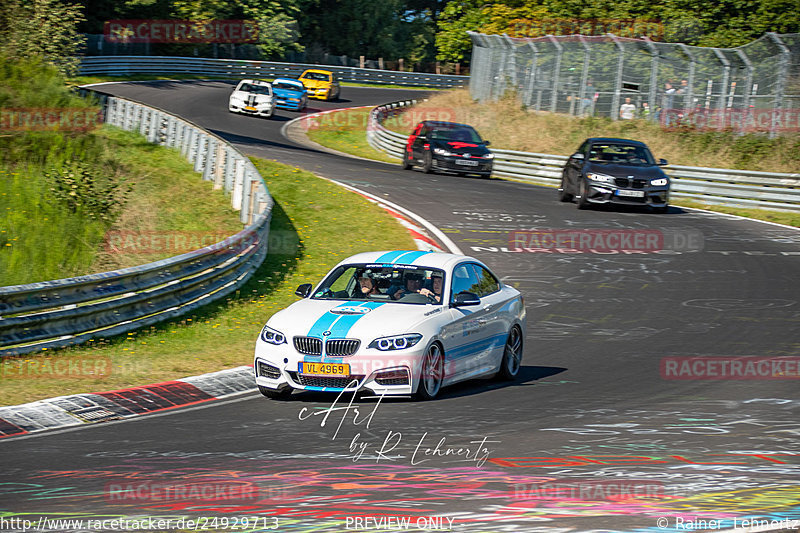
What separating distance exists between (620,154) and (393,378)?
56.9 ft

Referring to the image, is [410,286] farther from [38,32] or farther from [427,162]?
[38,32]

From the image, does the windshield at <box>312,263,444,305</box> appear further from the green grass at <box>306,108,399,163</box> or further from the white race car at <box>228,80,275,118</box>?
the white race car at <box>228,80,275,118</box>

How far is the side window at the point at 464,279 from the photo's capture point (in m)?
11.2

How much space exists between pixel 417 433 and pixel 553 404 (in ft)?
6.01

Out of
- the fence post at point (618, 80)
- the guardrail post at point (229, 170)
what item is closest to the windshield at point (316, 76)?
the fence post at point (618, 80)

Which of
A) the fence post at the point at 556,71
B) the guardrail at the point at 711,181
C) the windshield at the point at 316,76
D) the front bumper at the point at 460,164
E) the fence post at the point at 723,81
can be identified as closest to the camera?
the guardrail at the point at 711,181

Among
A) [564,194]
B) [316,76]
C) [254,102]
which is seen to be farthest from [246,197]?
[316,76]

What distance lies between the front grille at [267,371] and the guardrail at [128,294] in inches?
128

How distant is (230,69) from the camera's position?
70.4 metres

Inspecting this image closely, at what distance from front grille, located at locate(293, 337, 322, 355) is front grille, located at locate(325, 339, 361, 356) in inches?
3.2

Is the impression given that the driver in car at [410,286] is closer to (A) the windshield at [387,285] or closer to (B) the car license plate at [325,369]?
(A) the windshield at [387,285]

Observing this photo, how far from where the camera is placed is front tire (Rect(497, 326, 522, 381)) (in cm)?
1156

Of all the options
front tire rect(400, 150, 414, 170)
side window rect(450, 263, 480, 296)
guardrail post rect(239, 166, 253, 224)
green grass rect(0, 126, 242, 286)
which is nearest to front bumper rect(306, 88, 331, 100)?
front tire rect(400, 150, 414, 170)

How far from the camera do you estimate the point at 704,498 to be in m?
6.58
